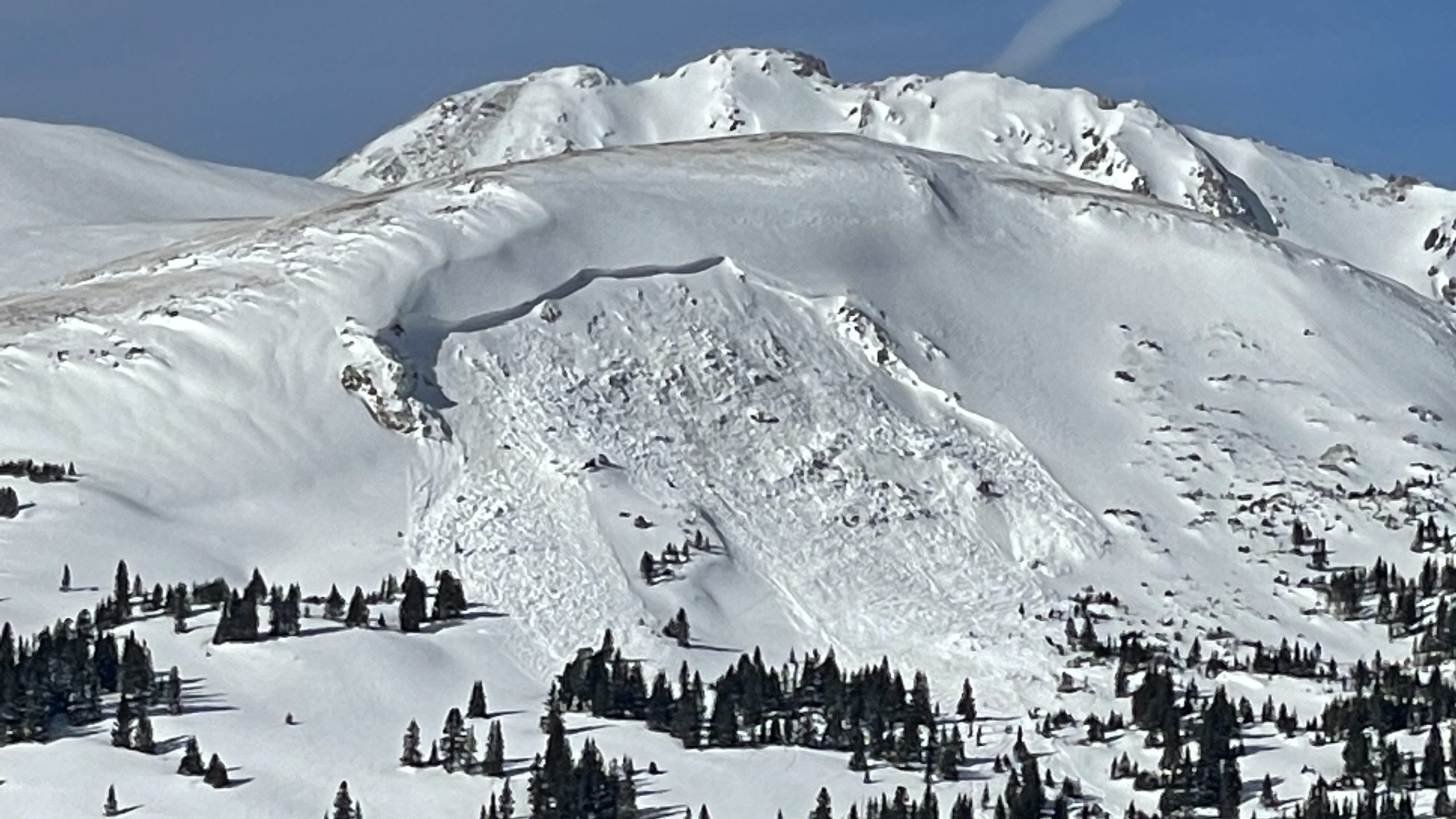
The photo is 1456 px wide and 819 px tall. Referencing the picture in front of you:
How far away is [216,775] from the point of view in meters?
127

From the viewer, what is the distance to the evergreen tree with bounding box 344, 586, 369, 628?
469 ft

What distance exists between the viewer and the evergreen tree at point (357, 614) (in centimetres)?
14300

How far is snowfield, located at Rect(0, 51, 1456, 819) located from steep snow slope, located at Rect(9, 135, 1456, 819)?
281 millimetres

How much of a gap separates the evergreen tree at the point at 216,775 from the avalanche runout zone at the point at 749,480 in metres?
22.7

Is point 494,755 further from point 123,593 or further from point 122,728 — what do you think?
point 123,593

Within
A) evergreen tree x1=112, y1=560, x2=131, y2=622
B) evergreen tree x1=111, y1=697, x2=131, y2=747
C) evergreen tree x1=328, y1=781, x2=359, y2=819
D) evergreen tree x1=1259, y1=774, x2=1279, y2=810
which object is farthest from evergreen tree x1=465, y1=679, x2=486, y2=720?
evergreen tree x1=1259, y1=774, x2=1279, y2=810

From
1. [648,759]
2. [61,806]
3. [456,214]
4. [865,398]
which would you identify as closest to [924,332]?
[865,398]

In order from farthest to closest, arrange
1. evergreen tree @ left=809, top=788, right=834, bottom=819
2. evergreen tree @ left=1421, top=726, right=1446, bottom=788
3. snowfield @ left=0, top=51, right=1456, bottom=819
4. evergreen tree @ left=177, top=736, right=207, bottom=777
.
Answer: snowfield @ left=0, top=51, right=1456, bottom=819 < evergreen tree @ left=1421, top=726, right=1446, bottom=788 < evergreen tree @ left=809, top=788, right=834, bottom=819 < evergreen tree @ left=177, top=736, right=207, bottom=777

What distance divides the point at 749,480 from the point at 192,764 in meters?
47.8

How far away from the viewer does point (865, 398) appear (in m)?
177

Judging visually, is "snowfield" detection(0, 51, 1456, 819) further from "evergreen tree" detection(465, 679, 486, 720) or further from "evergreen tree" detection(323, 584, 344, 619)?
"evergreen tree" detection(465, 679, 486, 720)

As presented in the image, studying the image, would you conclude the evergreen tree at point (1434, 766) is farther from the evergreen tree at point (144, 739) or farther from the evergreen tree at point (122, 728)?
the evergreen tree at point (122, 728)

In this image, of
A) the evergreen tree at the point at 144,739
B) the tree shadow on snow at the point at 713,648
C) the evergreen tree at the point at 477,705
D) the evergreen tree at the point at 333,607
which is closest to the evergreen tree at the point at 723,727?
the tree shadow on snow at the point at 713,648

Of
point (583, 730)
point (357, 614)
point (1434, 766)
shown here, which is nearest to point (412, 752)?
point (583, 730)
